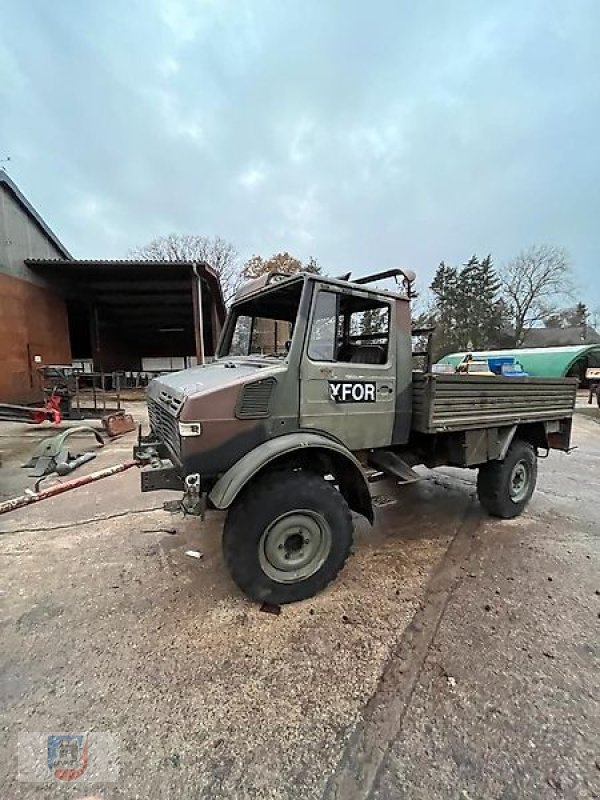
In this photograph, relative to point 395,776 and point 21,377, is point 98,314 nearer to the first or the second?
point 21,377

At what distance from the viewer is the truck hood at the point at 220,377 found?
2.56 m

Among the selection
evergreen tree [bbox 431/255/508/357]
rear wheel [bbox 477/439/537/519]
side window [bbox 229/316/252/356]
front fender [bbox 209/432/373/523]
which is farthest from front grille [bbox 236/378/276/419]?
evergreen tree [bbox 431/255/508/357]

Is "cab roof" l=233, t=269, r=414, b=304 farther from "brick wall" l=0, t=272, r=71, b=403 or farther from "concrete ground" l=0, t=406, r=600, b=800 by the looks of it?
"brick wall" l=0, t=272, r=71, b=403

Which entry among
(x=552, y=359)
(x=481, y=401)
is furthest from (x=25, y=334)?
(x=552, y=359)

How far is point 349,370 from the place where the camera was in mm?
2959

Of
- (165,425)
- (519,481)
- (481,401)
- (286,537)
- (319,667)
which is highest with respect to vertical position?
(481,401)

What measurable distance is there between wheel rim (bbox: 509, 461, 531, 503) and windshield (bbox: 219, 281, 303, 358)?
2632mm

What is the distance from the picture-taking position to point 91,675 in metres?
2.05

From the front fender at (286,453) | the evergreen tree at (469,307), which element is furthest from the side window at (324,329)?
the evergreen tree at (469,307)

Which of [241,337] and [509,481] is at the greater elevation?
[241,337]

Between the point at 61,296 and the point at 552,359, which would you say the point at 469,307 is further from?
the point at 61,296

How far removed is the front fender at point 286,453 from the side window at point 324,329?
567mm

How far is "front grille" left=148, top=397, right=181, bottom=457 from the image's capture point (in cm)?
267

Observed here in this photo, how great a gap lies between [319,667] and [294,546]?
0.74 metres
